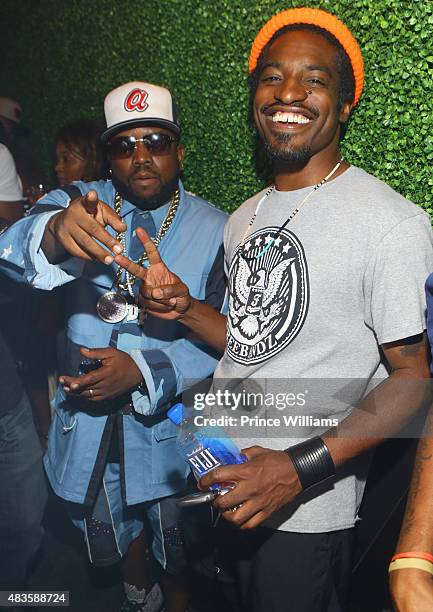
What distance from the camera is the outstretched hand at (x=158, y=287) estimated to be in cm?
190

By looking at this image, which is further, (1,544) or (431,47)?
(1,544)

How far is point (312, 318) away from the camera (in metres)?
1.67

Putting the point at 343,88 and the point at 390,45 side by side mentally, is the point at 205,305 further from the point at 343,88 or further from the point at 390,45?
the point at 390,45

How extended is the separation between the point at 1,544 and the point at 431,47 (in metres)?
2.60

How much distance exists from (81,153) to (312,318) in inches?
94.1

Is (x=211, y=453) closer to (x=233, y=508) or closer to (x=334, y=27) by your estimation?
(x=233, y=508)

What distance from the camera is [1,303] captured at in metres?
2.57

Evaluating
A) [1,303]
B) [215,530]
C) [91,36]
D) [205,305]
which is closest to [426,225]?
[205,305]

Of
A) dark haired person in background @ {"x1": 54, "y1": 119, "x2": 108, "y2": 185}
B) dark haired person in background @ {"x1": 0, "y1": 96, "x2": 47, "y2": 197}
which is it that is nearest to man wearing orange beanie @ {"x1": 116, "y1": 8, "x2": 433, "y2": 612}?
dark haired person in background @ {"x1": 54, "y1": 119, "x2": 108, "y2": 185}

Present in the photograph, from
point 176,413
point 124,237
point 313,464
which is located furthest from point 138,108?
point 313,464

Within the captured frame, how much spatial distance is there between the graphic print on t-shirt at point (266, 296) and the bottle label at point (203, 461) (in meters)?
0.33

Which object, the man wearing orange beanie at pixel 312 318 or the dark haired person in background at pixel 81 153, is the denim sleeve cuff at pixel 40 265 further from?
the dark haired person in background at pixel 81 153

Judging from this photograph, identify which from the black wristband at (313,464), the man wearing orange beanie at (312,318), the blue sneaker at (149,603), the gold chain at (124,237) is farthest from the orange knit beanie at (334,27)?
the blue sneaker at (149,603)

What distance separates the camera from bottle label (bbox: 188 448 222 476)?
1577mm
